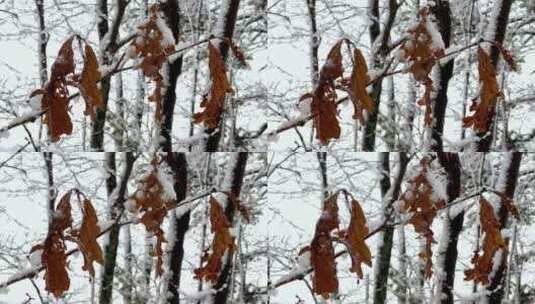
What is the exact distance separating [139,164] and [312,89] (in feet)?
1.80

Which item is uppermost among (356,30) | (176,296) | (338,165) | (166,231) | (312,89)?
(356,30)

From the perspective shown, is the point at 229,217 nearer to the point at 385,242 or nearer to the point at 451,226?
the point at 385,242

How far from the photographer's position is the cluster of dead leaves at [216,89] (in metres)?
2.49

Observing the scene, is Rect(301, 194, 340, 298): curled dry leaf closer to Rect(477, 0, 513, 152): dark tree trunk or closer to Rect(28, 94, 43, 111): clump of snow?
Rect(477, 0, 513, 152): dark tree trunk

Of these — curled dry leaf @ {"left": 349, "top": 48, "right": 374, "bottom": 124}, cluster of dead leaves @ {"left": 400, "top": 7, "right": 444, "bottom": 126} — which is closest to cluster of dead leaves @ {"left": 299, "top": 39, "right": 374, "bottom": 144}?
curled dry leaf @ {"left": 349, "top": 48, "right": 374, "bottom": 124}

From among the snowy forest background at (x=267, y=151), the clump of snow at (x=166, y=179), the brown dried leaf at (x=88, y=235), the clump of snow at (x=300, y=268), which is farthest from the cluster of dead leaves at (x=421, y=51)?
the brown dried leaf at (x=88, y=235)

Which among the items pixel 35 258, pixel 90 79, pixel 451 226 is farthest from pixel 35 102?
pixel 451 226

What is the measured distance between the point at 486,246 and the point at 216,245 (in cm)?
78

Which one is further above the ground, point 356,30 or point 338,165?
point 356,30

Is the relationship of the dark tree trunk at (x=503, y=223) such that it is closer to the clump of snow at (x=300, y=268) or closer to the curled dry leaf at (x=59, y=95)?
the clump of snow at (x=300, y=268)

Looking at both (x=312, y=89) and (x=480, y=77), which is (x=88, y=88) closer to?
(x=312, y=89)

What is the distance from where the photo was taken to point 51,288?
2.65 metres

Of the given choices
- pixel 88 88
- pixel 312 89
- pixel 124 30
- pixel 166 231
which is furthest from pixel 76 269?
pixel 312 89

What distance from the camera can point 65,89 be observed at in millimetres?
2527
